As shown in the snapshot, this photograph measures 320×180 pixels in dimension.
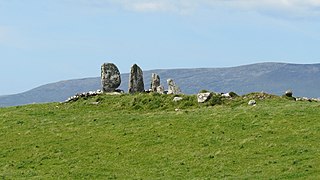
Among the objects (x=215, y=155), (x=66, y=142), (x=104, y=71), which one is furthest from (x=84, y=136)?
(x=104, y=71)

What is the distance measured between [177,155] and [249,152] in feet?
13.3

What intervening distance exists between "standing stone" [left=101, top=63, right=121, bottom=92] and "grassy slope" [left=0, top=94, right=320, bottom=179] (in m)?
11.4

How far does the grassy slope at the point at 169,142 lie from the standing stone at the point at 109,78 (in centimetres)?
1142

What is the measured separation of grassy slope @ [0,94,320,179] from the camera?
31.6 m

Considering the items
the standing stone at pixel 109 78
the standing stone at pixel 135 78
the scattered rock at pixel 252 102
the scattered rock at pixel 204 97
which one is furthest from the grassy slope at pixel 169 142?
the standing stone at pixel 109 78

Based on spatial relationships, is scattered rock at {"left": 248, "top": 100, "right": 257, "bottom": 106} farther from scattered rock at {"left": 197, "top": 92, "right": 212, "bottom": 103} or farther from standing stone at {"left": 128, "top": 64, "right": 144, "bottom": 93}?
standing stone at {"left": 128, "top": 64, "right": 144, "bottom": 93}

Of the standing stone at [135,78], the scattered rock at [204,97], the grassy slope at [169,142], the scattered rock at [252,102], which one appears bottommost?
the grassy slope at [169,142]

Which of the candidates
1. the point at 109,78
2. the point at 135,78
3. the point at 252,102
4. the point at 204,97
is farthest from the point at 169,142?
the point at 109,78

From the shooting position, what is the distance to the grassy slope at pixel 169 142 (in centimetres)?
3162

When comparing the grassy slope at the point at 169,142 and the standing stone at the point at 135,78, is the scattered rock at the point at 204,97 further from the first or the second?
the standing stone at the point at 135,78

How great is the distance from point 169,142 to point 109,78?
88.0 ft

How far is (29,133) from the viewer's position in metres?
44.0

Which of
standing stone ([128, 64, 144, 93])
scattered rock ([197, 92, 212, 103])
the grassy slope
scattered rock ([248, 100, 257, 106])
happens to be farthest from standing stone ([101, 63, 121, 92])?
scattered rock ([248, 100, 257, 106])

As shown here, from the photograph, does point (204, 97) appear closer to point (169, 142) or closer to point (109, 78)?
point (109, 78)
